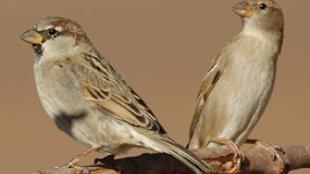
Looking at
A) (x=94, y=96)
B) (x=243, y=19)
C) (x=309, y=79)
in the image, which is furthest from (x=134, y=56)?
(x=94, y=96)

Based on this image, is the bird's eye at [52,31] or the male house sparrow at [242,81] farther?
the male house sparrow at [242,81]

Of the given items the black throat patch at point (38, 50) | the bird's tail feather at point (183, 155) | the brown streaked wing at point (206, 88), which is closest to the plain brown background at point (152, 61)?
the brown streaked wing at point (206, 88)

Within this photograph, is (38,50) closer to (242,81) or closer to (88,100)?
(88,100)

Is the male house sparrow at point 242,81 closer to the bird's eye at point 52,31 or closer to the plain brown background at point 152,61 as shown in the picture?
the bird's eye at point 52,31

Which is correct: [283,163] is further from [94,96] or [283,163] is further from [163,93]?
[163,93]

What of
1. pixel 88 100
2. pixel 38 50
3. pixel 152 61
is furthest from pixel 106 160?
pixel 152 61

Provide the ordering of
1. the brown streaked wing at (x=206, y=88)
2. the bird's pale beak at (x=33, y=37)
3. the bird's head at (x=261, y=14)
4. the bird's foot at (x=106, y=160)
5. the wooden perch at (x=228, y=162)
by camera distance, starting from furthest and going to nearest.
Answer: the bird's head at (x=261, y=14)
the brown streaked wing at (x=206, y=88)
the bird's pale beak at (x=33, y=37)
the bird's foot at (x=106, y=160)
the wooden perch at (x=228, y=162)

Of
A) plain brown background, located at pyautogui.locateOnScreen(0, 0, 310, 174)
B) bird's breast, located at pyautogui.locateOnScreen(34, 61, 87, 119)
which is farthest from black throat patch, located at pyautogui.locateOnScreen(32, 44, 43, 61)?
plain brown background, located at pyautogui.locateOnScreen(0, 0, 310, 174)
